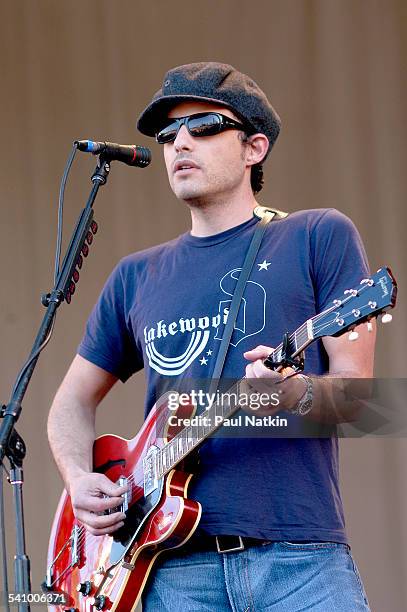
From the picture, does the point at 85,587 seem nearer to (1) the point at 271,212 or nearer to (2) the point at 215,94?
(1) the point at 271,212

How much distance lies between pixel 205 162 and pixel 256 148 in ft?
0.65

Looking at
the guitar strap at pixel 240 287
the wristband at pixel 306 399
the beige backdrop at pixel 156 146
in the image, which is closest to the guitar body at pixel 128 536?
the guitar strap at pixel 240 287

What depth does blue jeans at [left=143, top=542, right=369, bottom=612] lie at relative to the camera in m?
2.13

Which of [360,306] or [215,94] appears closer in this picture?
[360,306]

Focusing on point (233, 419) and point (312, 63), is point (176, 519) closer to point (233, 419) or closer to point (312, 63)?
point (233, 419)

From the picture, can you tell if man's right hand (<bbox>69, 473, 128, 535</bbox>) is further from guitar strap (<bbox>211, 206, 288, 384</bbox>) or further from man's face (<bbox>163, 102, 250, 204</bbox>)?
man's face (<bbox>163, 102, 250, 204</bbox>)

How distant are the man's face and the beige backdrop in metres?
1.69

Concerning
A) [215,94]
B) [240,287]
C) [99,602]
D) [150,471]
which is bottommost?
[99,602]

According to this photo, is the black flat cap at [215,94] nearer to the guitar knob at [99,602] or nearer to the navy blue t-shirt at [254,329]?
the navy blue t-shirt at [254,329]

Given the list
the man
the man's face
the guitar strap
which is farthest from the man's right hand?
the man's face

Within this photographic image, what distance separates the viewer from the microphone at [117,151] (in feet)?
8.48

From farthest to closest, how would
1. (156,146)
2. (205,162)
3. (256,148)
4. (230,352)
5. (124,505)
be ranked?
(156,146)
(256,148)
(205,162)
(124,505)
(230,352)

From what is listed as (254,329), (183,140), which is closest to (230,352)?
(254,329)

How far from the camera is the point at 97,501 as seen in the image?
2525mm
